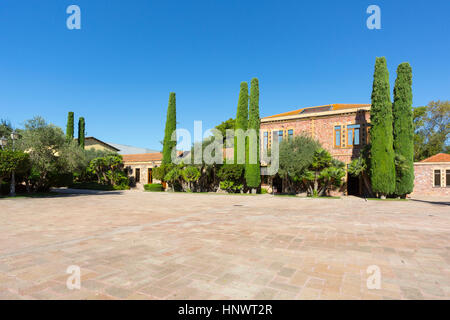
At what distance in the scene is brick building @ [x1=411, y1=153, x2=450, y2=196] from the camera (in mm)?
21109

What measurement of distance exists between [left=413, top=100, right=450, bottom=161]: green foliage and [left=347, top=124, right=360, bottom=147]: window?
18.9 meters

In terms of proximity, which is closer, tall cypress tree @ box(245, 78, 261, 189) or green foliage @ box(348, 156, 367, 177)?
green foliage @ box(348, 156, 367, 177)

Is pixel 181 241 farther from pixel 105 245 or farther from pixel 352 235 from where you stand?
pixel 352 235

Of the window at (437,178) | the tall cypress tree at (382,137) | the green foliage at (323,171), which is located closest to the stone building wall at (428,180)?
the window at (437,178)

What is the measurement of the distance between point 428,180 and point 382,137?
30.2 ft

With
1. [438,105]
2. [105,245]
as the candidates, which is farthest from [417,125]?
[105,245]

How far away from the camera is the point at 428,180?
21.6 metres

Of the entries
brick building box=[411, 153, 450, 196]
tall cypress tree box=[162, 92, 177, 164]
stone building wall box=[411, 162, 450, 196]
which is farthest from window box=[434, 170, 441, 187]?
tall cypress tree box=[162, 92, 177, 164]

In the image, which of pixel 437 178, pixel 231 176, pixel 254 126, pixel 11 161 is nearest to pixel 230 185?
pixel 231 176

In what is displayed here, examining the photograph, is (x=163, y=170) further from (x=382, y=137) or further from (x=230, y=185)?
(x=382, y=137)

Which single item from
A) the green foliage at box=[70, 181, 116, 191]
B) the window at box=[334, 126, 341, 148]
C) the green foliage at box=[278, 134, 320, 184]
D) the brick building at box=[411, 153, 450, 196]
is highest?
the window at box=[334, 126, 341, 148]

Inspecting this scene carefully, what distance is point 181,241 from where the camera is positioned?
521 cm

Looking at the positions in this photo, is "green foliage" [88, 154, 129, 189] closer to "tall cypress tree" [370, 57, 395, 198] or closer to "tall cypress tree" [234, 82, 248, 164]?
"tall cypress tree" [234, 82, 248, 164]
